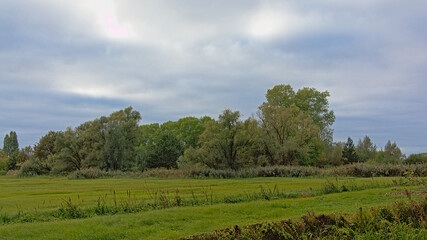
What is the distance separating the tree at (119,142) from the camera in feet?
167

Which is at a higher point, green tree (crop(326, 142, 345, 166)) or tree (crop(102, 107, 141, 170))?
tree (crop(102, 107, 141, 170))

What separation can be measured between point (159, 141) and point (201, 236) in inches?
1982

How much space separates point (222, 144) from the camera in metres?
39.7

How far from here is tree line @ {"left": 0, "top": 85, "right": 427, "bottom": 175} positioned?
4025cm

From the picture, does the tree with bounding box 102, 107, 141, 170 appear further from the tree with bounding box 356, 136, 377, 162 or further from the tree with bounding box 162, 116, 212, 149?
the tree with bounding box 356, 136, 377, 162

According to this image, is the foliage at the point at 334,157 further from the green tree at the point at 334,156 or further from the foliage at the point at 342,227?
the foliage at the point at 342,227

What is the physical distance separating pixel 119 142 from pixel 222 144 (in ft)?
64.2

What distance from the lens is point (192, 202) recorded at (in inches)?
528

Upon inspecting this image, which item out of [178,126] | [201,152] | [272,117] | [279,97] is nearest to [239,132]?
[201,152]

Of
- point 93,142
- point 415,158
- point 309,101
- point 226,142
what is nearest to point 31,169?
point 93,142

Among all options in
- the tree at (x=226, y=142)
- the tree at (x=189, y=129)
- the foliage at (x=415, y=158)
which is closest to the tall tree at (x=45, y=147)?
the tree at (x=189, y=129)

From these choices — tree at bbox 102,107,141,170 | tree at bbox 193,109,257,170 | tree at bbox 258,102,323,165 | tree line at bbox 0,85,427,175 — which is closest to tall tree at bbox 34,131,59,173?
tree line at bbox 0,85,427,175

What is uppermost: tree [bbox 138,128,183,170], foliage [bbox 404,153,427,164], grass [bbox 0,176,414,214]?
tree [bbox 138,128,183,170]

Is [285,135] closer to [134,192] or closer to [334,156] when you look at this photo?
[334,156]
